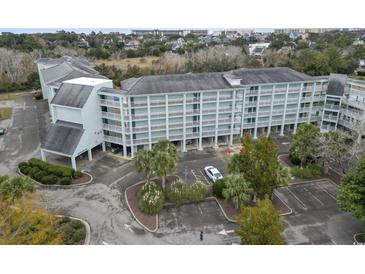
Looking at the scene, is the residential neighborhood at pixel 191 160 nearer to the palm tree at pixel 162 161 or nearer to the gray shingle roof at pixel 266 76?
the palm tree at pixel 162 161

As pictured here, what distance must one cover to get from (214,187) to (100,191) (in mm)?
13532

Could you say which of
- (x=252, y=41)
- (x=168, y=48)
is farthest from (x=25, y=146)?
(x=252, y=41)

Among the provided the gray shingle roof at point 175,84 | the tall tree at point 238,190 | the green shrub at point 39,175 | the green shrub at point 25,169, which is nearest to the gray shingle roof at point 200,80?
the gray shingle roof at point 175,84

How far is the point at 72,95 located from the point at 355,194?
118ft

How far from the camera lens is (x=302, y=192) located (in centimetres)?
3366

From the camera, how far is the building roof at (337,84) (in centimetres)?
4509

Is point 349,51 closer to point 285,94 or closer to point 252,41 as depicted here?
point 252,41

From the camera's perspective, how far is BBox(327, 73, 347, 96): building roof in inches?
1775

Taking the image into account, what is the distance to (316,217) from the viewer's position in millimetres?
→ 29516

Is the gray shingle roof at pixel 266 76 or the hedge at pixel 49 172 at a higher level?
the gray shingle roof at pixel 266 76

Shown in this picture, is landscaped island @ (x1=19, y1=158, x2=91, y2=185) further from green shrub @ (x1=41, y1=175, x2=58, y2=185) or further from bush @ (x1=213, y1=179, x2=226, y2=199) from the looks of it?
bush @ (x1=213, y1=179, x2=226, y2=199)

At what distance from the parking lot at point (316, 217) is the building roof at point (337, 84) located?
17.2m

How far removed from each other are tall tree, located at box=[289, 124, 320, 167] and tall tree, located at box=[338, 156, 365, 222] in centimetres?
1024

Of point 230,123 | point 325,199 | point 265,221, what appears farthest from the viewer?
point 230,123
